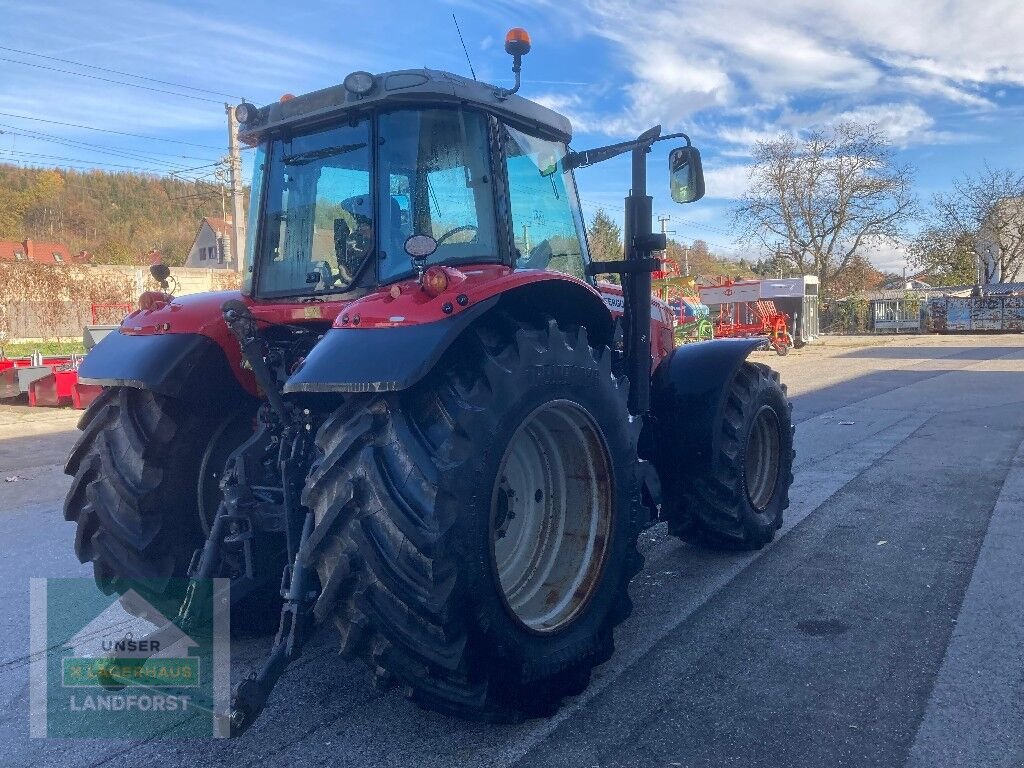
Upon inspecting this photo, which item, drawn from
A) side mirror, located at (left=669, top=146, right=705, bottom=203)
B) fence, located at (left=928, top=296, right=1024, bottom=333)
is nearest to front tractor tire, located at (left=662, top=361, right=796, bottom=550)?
side mirror, located at (left=669, top=146, right=705, bottom=203)

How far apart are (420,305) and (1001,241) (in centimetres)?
4903

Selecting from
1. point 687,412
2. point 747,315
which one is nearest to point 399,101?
point 687,412

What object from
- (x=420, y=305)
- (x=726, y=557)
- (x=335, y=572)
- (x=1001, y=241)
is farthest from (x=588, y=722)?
(x=1001, y=241)

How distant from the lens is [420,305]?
2.81 metres

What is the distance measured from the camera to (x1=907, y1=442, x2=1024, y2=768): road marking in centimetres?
282

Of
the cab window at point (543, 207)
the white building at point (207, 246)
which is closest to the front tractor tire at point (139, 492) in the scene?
the cab window at point (543, 207)

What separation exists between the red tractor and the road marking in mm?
1251

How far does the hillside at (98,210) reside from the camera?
69.1 meters

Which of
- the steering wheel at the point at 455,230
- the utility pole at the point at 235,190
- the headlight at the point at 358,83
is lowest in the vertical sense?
the steering wheel at the point at 455,230

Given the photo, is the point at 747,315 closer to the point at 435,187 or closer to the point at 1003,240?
the point at 1003,240

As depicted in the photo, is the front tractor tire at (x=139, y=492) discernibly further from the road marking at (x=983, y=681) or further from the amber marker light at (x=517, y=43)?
the road marking at (x=983, y=681)

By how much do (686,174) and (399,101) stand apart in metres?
1.75

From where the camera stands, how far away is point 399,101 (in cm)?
341

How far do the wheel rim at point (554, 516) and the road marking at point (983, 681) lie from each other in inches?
53.6
